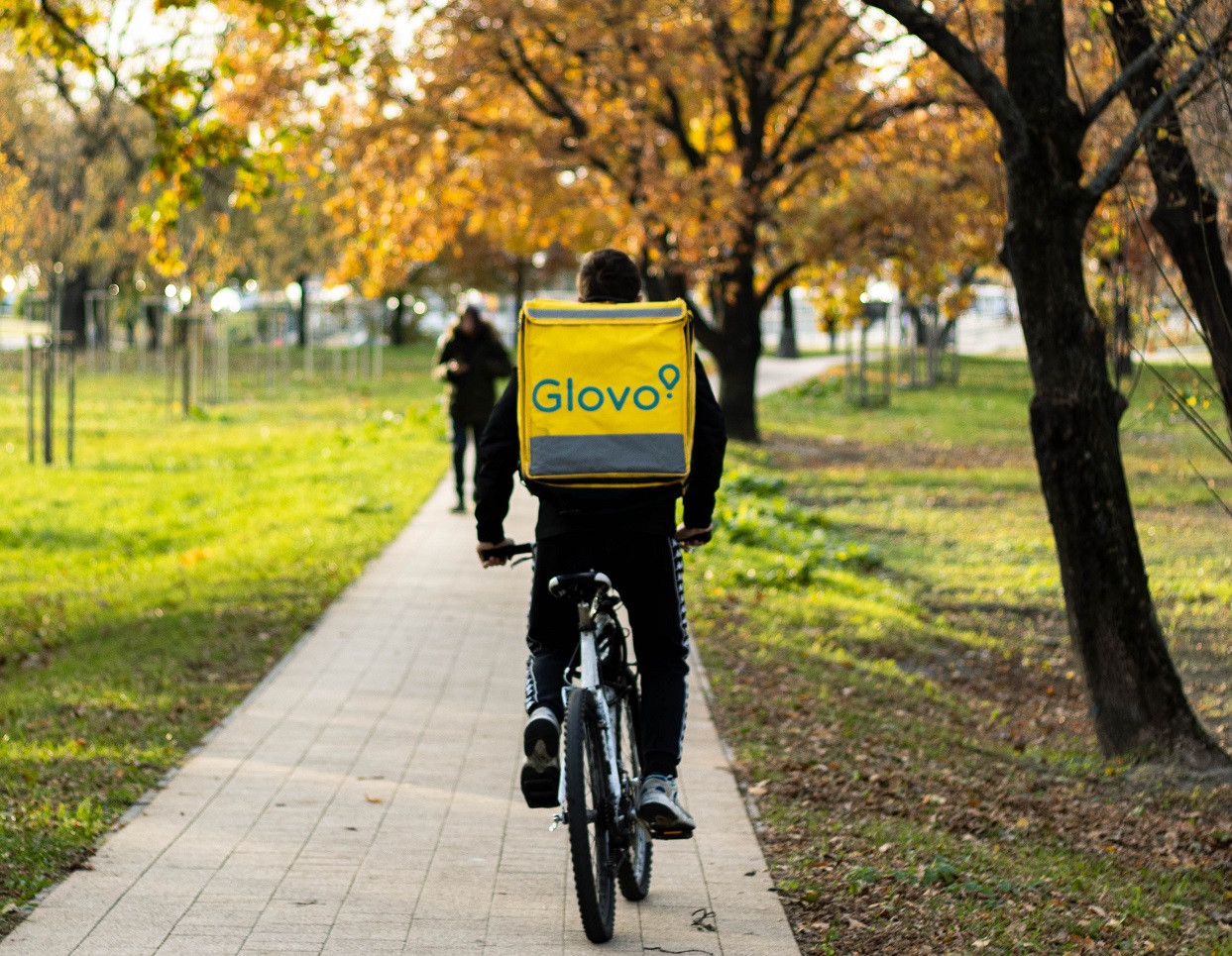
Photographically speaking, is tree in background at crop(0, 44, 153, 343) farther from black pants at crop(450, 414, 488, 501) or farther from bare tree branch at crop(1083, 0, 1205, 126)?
bare tree branch at crop(1083, 0, 1205, 126)

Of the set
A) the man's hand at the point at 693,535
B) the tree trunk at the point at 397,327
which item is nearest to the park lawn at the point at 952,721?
the man's hand at the point at 693,535

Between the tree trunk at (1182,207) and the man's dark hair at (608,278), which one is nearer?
the man's dark hair at (608,278)

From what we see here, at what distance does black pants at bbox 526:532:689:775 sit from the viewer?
4.72 m

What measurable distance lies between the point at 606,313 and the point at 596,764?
1.26m

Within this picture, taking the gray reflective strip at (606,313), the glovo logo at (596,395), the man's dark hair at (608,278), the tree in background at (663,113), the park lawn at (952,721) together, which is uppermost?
the tree in background at (663,113)

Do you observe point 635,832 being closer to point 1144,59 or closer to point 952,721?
point 1144,59

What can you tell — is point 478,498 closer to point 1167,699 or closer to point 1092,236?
point 1167,699

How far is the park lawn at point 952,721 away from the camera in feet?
17.7

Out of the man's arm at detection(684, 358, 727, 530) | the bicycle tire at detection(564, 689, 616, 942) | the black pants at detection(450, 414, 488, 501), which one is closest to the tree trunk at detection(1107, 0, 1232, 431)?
the man's arm at detection(684, 358, 727, 530)

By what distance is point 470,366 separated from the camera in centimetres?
1407

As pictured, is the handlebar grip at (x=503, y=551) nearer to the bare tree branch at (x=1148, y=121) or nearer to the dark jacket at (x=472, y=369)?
the bare tree branch at (x=1148, y=121)

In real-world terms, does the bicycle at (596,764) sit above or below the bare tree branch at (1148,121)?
below

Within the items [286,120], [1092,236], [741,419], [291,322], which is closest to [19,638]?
[1092,236]

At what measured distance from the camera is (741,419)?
2547 cm
